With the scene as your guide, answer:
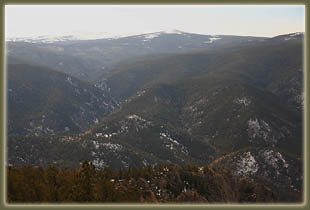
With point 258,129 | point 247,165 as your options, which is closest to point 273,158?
point 247,165

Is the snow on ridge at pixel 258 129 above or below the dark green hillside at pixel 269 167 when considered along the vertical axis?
above

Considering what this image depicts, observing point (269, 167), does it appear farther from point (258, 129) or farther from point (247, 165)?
point (258, 129)

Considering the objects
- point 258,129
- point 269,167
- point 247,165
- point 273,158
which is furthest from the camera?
point 258,129

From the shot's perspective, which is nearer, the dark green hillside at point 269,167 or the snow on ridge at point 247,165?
the dark green hillside at point 269,167

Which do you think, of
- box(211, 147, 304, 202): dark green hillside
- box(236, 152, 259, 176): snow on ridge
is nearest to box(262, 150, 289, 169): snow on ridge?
box(211, 147, 304, 202): dark green hillside

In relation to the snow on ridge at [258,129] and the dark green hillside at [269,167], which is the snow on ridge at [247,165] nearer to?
the dark green hillside at [269,167]

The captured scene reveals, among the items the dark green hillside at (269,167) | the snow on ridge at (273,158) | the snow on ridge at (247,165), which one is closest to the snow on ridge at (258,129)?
the dark green hillside at (269,167)

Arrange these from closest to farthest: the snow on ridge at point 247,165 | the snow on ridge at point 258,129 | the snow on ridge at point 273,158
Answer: the snow on ridge at point 247,165
the snow on ridge at point 273,158
the snow on ridge at point 258,129

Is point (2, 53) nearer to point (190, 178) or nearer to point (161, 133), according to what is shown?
point (190, 178)

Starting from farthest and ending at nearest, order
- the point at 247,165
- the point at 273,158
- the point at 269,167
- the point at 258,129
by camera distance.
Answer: the point at 258,129 → the point at 273,158 → the point at 247,165 → the point at 269,167

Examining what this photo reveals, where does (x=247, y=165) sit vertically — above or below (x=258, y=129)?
below

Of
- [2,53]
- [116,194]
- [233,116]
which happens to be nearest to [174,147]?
[233,116]

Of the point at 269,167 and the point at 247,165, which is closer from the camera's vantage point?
the point at 269,167

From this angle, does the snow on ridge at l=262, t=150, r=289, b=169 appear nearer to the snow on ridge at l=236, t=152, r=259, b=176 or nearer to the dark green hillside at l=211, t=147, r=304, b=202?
the dark green hillside at l=211, t=147, r=304, b=202
